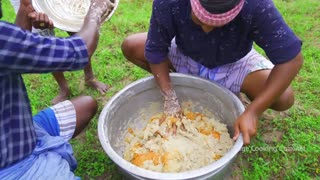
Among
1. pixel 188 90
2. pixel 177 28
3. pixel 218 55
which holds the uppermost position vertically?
pixel 177 28

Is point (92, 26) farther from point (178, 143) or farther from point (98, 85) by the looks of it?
point (98, 85)

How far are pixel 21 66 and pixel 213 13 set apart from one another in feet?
2.71

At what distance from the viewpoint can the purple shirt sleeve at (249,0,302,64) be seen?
66.1 inches

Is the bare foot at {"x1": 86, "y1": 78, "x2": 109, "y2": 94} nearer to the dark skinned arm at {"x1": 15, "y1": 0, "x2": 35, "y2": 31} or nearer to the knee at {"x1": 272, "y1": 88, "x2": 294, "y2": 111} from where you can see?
the dark skinned arm at {"x1": 15, "y1": 0, "x2": 35, "y2": 31}


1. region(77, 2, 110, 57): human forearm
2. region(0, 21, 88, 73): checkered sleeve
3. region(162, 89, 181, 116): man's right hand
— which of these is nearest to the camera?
region(0, 21, 88, 73): checkered sleeve

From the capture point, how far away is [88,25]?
159 centimetres

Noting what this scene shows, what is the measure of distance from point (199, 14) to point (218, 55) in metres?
0.39

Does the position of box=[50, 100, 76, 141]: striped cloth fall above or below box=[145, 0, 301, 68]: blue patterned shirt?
below

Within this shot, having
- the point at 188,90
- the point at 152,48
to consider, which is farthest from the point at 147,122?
the point at 152,48

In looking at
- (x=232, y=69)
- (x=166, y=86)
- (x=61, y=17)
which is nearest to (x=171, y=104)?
(x=166, y=86)

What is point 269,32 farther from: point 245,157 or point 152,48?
point 245,157

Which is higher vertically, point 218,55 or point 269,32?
point 269,32

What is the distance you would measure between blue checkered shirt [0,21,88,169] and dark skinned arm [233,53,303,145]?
2.58ft

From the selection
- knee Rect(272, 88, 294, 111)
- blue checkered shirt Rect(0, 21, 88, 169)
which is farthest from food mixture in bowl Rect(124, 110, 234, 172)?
blue checkered shirt Rect(0, 21, 88, 169)
